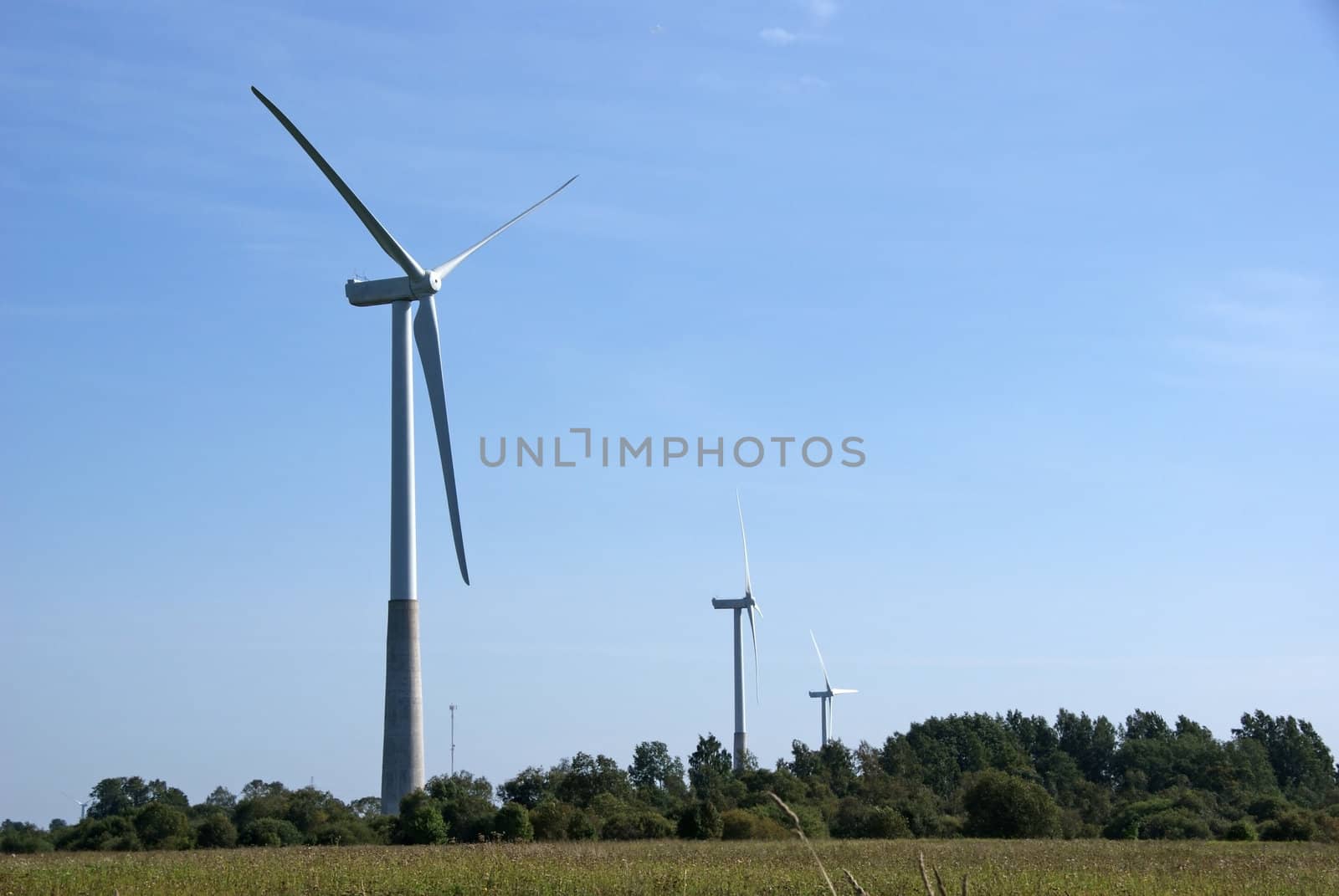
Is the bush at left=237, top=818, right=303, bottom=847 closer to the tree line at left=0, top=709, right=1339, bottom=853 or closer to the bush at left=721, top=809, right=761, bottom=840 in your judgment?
the tree line at left=0, top=709, right=1339, bottom=853

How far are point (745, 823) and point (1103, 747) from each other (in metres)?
106

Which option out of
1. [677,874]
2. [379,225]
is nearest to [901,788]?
[379,225]

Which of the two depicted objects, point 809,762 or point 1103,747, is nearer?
point 809,762

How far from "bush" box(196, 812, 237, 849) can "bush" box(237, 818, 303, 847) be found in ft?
1.32

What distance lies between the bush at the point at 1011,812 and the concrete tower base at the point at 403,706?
94.0 ft

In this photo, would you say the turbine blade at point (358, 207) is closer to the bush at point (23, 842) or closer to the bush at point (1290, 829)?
the bush at point (23, 842)

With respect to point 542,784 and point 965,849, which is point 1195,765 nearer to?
point 542,784

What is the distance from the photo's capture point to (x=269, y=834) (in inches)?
2431

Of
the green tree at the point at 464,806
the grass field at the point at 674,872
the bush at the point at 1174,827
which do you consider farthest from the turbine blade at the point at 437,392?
the bush at the point at 1174,827

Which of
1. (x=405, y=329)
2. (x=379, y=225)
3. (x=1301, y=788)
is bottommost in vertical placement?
(x=1301, y=788)

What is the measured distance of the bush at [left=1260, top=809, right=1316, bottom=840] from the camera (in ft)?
201

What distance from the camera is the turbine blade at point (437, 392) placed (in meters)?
64.8

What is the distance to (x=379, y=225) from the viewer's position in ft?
231

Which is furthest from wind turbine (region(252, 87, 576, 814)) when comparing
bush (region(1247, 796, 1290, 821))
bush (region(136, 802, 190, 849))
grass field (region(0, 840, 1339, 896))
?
bush (region(1247, 796, 1290, 821))
